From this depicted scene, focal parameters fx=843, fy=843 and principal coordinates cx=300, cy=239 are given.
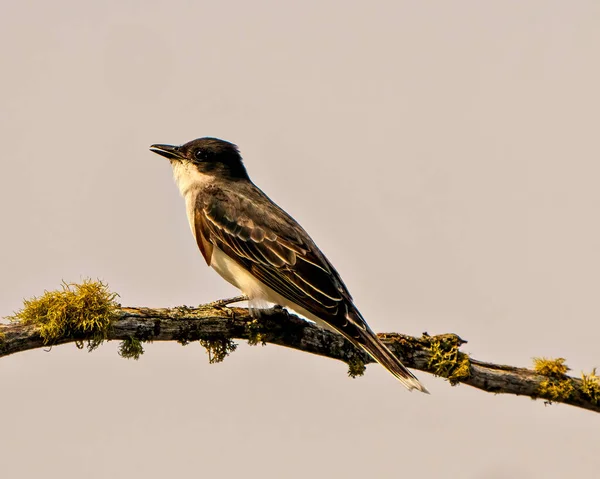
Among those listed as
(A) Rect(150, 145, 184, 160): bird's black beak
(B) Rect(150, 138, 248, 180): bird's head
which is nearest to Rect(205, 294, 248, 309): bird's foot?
(B) Rect(150, 138, 248, 180): bird's head

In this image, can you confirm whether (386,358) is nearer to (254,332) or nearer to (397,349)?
(397,349)

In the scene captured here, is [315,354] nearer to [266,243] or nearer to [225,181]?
[266,243]

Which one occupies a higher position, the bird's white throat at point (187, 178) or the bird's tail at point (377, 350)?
the bird's white throat at point (187, 178)

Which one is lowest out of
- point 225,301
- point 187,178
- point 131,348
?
point 131,348

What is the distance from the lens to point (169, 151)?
11422 mm

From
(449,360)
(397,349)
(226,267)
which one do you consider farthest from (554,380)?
(226,267)

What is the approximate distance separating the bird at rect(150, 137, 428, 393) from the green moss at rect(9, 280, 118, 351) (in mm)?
2238

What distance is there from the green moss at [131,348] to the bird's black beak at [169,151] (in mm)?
4411

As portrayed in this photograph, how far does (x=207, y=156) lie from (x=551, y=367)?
5.19 m

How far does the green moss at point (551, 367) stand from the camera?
898cm

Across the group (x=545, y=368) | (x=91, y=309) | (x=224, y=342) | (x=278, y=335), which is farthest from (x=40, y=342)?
(x=545, y=368)

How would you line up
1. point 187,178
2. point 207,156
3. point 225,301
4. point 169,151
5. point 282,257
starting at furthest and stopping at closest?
point 169,151, point 207,156, point 187,178, point 282,257, point 225,301

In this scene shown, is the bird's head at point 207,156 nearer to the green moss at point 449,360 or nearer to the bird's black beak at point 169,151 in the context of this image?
the bird's black beak at point 169,151

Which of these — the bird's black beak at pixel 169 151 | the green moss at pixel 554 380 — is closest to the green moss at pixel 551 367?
the green moss at pixel 554 380
